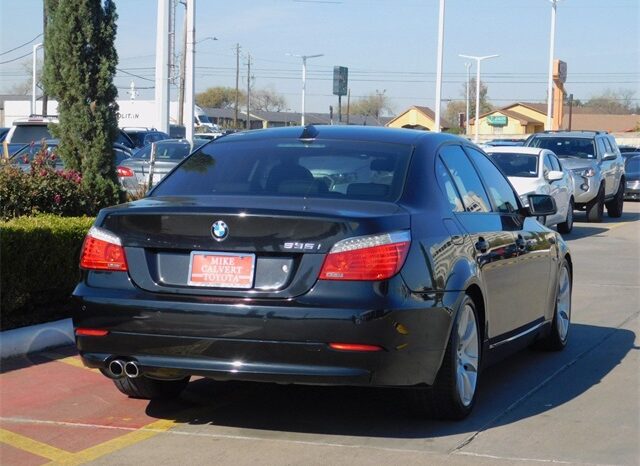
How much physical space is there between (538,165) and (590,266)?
13.4 ft

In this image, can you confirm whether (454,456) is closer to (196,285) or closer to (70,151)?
(196,285)

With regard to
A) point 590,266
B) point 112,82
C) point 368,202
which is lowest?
point 590,266

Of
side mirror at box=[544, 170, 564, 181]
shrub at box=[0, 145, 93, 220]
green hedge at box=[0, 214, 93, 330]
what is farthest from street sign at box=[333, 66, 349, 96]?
green hedge at box=[0, 214, 93, 330]

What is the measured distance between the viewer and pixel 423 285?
5336mm

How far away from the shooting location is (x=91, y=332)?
5457 mm

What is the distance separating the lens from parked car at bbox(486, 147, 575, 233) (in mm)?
17719

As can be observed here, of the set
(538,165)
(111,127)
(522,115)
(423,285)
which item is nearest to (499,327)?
(423,285)

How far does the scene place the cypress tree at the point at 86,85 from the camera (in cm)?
1061

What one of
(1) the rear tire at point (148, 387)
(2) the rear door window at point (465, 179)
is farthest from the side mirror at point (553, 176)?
(1) the rear tire at point (148, 387)

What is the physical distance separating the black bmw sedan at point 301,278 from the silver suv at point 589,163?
16.1m

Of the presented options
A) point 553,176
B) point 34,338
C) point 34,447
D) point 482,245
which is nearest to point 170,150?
point 553,176

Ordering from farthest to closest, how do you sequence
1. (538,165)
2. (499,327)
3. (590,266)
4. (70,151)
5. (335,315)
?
1. (538,165)
2. (590,266)
3. (70,151)
4. (499,327)
5. (335,315)

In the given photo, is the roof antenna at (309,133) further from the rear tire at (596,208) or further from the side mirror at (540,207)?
the rear tire at (596,208)

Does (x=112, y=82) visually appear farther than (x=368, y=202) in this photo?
Yes
